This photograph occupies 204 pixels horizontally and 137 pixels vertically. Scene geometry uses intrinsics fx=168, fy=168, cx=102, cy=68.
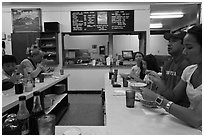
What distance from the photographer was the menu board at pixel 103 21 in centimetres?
496

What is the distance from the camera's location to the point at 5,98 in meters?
1.69

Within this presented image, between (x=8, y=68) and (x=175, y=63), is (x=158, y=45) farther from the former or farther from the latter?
(x=8, y=68)

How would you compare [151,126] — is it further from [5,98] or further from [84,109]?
[84,109]

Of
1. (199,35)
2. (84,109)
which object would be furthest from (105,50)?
(199,35)

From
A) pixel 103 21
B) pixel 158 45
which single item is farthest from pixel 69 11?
pixel 158 45

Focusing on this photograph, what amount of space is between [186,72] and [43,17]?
15.8ft

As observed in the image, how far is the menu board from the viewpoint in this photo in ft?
16.3

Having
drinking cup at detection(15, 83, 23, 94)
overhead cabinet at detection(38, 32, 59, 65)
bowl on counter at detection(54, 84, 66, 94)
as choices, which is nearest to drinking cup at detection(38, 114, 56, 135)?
drinking cup at detection(15, 83, 23, 94)

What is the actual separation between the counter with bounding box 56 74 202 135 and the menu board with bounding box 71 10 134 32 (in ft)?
12.9

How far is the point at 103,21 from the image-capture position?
4988 mm

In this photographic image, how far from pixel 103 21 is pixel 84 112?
9.05 ft

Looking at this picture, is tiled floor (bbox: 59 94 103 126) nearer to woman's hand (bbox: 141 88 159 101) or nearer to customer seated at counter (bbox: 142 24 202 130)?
woman's hand (bbox: 141 88 159 101)

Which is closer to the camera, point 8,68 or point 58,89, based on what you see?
point 8,68

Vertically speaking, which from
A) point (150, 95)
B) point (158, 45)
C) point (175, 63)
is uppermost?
point (158, 45)
